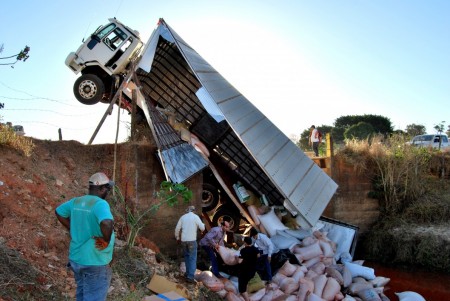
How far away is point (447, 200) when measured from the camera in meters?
12.7

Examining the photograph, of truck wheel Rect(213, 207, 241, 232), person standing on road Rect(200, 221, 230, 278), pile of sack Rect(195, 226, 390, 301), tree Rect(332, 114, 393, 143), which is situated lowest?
pile of sack Rect(195, 226, 390, 301)

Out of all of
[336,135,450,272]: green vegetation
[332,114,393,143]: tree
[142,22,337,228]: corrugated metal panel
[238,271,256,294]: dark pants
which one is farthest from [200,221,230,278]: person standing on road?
[332,114,393,143]: tree

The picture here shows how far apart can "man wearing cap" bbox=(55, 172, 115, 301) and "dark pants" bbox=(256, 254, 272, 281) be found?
460cm

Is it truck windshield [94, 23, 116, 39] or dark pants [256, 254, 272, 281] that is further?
truck windshield [94, 23, 116, 39]

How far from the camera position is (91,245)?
3404 millimetres

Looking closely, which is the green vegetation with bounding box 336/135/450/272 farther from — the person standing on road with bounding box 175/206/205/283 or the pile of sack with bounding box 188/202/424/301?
the person standing on road with bounding box 175/206/205/283

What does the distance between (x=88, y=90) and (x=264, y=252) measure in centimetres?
507

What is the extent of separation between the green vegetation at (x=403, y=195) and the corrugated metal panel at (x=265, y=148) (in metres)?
2.53

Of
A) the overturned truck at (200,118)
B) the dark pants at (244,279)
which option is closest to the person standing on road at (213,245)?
the dark pants at (244,279)

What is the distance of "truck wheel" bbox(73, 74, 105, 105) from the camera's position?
977cm

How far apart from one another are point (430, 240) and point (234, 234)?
5.18 meters

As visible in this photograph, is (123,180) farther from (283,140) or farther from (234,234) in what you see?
(283,140)

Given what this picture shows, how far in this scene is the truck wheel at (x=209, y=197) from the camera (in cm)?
987

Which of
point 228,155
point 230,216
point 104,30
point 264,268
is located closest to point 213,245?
point 264,268
